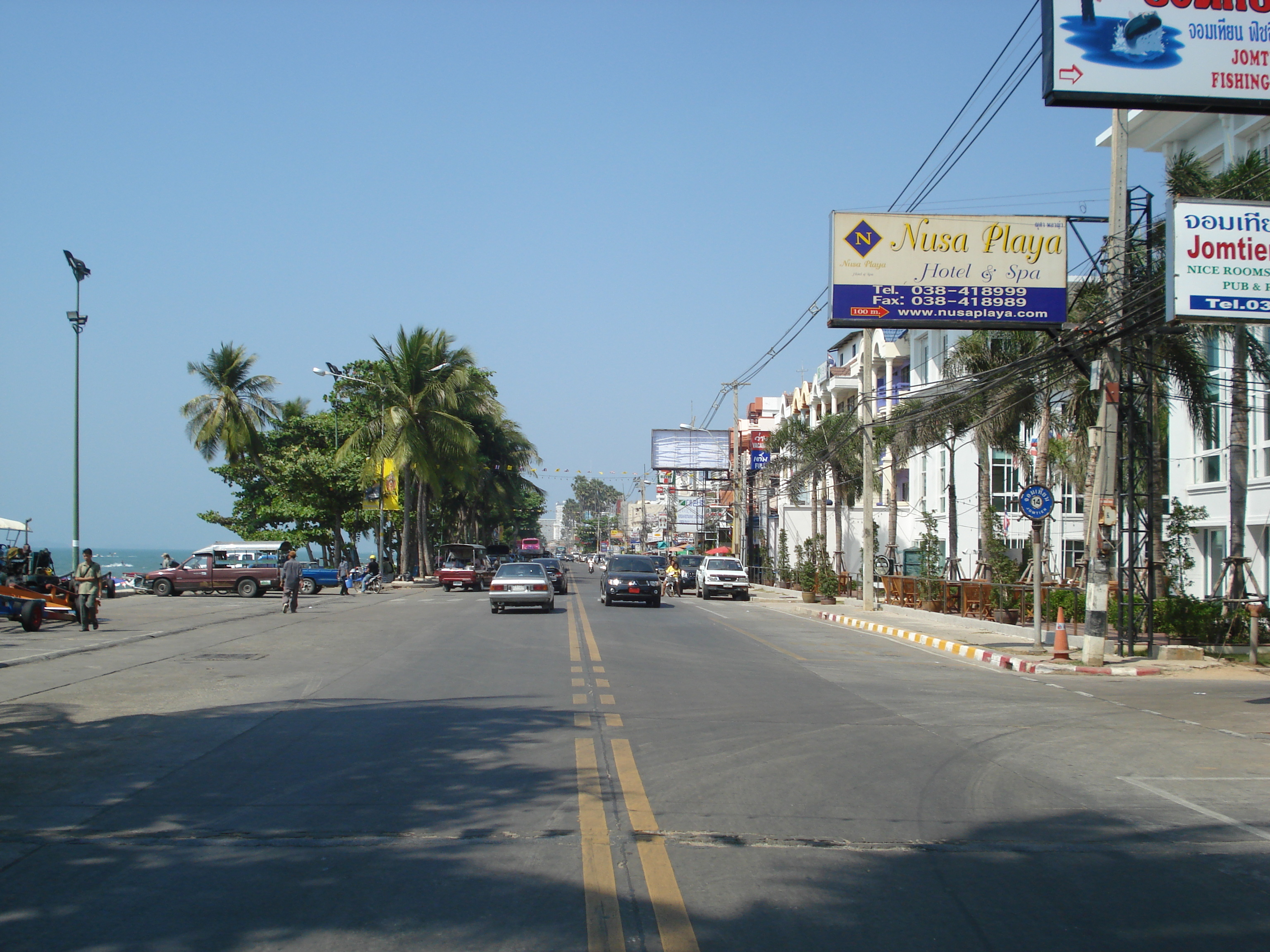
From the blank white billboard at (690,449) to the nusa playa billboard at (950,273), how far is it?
61009 millimetres

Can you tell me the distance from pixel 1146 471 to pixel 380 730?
605 inches

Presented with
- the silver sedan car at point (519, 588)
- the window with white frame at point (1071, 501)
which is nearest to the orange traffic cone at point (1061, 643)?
the silver sedan car at point (519, 588)

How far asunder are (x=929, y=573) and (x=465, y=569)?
21.2m

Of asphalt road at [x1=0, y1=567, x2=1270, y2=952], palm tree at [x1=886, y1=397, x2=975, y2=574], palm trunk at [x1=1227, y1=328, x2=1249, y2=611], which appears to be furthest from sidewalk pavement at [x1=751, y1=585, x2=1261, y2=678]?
palm tree at [x1=886, y1=397, x2=975, y2=574]

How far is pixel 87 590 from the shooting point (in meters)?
21.5

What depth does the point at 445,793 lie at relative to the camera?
7.53m

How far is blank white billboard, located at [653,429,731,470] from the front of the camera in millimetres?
80438

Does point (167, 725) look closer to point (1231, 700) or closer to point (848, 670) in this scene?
point (848, 670)

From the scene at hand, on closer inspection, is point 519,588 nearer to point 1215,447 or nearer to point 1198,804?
point 1215,447

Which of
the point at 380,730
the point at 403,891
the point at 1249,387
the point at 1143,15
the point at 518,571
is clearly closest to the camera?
the point at 403,891

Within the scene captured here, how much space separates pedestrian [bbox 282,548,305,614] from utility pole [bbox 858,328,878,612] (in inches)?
672

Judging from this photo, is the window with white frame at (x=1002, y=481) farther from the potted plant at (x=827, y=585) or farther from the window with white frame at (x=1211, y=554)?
the window with white frame at (x=1211, y=554)

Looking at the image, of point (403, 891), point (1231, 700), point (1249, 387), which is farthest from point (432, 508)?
point (403, 891)

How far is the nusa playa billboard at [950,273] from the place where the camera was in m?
18.8
